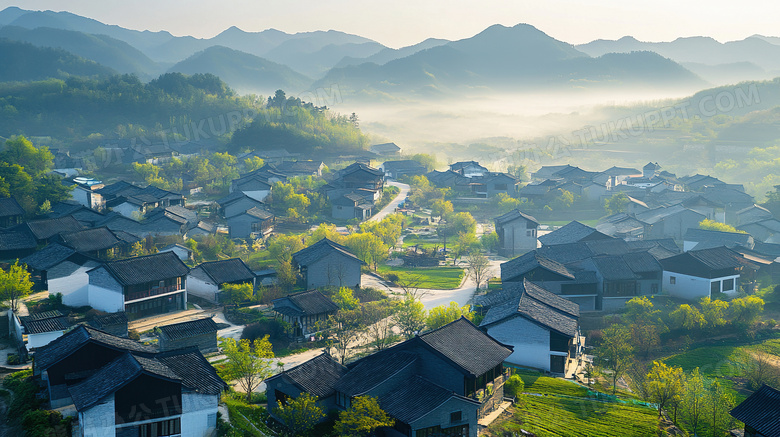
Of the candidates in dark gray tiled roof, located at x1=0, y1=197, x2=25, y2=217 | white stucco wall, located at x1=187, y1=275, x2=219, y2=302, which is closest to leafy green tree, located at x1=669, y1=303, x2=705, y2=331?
white stucco wall, located at x1=187, y1=275, x2=219, y2=302

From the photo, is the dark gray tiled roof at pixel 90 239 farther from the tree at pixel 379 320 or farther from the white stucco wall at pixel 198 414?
the white stucco wall at pixel 198 414

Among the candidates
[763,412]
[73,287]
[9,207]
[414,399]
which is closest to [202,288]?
[73,287]

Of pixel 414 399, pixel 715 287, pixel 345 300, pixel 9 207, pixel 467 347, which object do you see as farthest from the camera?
pixel 9 207

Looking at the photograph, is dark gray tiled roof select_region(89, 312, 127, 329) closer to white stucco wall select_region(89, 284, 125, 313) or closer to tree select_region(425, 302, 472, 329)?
white stucco wall select_region(89, 284, 125, 313)

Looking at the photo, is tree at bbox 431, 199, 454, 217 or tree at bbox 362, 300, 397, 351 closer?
tree at bbox 362, 300, 397, 351

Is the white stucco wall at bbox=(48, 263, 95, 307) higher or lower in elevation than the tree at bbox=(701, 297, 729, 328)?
higher

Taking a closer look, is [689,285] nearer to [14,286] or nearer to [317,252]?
[317,252]

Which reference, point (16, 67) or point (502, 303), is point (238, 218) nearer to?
point (502, 303)

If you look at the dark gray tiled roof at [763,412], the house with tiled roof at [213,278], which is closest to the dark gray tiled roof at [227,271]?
the house with tiled roof at [213,278]
